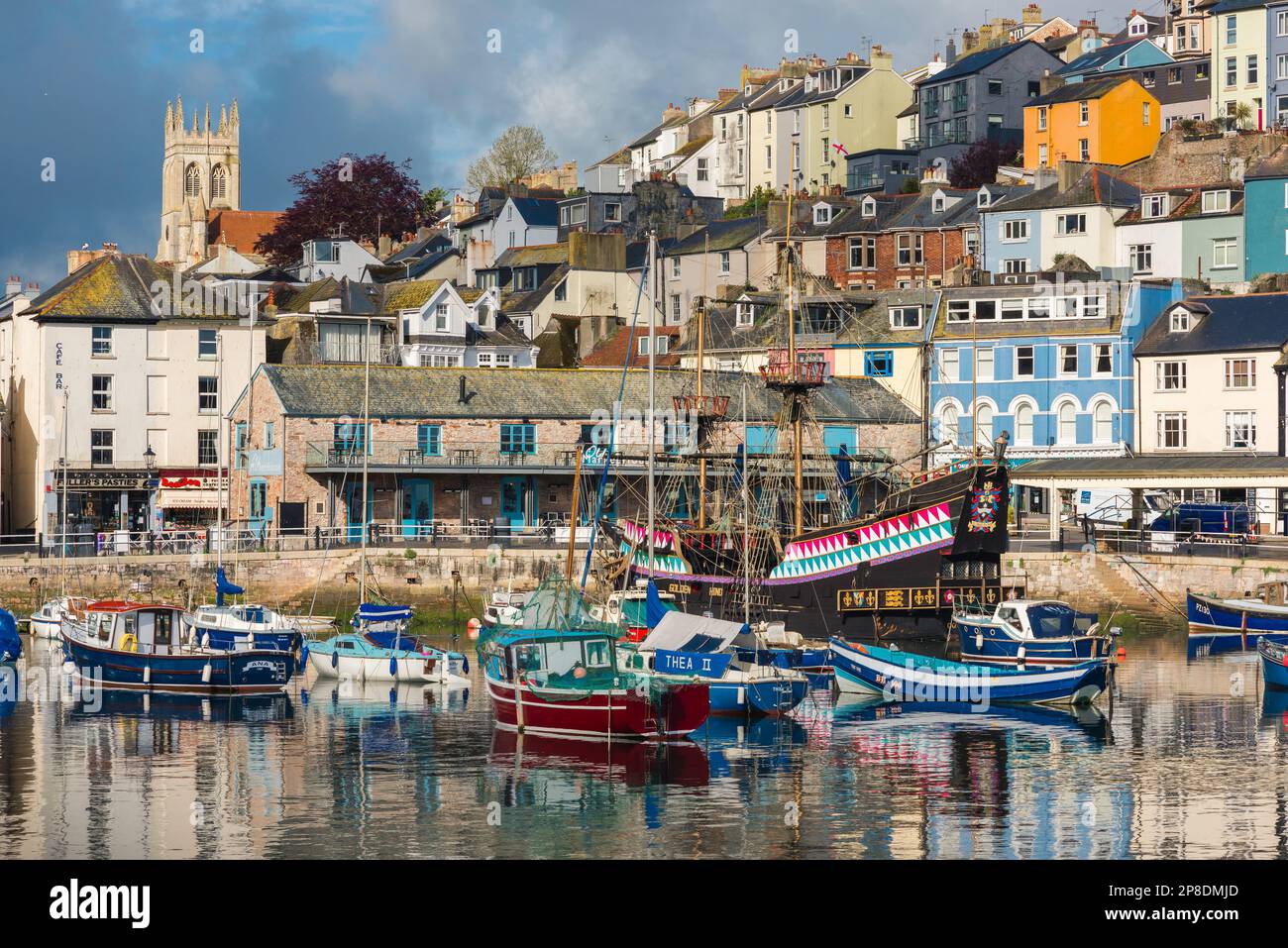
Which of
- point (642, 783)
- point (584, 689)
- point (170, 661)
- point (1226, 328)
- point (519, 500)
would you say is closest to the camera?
point (642, 783)

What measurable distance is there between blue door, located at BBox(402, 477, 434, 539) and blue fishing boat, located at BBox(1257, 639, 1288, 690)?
100ft

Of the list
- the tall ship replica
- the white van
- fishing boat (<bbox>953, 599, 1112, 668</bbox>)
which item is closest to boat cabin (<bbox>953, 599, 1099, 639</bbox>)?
fishing boat (<bbox>953, 599, 1112, 668</bbox>)

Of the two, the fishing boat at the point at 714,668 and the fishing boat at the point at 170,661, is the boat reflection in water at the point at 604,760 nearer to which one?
the fishing boat at the point at 714,668

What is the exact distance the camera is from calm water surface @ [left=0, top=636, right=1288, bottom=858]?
27.9m

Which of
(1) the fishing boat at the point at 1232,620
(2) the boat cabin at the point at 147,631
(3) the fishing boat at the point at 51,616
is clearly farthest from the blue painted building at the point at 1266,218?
(2) the boat cabin at the point at 147,631

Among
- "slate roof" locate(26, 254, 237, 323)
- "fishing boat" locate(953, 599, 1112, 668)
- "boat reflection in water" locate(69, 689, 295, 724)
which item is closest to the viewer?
"boat reflection in water" locate(69, 689, 295, 724)

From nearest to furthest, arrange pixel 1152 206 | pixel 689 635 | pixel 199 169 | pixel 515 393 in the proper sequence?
1. pixel 689 635
2. pixel 515 393
3. pixel 1152 206
4. pixel 199 169

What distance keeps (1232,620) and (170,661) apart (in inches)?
1181

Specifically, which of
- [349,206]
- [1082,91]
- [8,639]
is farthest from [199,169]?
[8,639]

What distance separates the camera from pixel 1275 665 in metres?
44.9

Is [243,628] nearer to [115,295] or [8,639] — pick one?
[8,639]

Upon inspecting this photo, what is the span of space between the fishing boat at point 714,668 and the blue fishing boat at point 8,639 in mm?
18738

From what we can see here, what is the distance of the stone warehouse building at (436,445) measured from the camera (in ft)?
212

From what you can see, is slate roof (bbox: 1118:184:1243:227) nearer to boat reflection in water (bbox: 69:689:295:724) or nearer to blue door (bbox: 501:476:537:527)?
blue door (bbox: 501:476:537:527)
